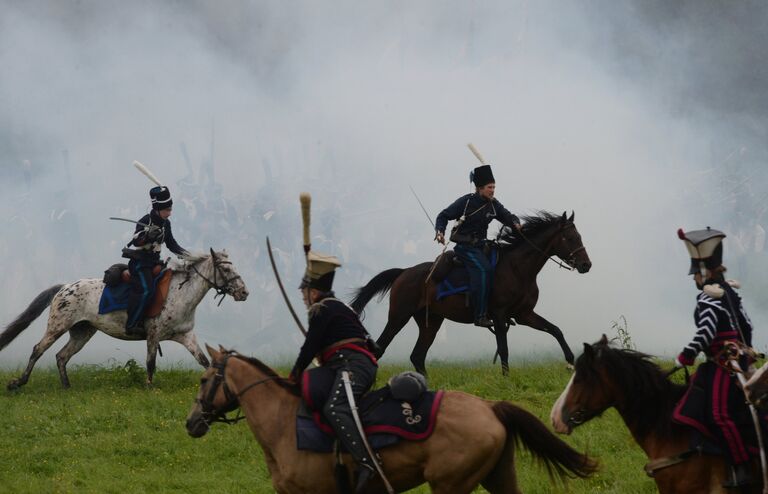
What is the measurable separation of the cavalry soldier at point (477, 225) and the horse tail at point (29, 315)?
291 inches

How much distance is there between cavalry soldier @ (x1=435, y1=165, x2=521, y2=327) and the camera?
56.5 feet

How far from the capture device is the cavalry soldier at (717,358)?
906 cm

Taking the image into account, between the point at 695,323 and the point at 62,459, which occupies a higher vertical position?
the point at 695,323

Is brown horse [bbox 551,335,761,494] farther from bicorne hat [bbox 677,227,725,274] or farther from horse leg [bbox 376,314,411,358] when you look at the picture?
horse leg [bbox 376,314,411,358]

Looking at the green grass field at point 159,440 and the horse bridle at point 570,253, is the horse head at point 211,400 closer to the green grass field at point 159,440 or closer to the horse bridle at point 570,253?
the green grass field at point 159,440

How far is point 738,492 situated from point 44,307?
547 inches

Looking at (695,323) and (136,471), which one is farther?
(136,471)

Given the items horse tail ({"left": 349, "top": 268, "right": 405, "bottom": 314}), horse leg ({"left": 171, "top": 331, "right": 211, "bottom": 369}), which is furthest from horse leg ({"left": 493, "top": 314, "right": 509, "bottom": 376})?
horse leg ({"left": 171, "top": 331, "right": 211, "bottom": 369})

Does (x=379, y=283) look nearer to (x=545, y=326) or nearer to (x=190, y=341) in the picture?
(x=545, y=326)

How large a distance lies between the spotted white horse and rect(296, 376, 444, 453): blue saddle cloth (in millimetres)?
8943

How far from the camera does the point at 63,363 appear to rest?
19125 millimetres

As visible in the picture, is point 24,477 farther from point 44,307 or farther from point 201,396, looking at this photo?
point 44,307

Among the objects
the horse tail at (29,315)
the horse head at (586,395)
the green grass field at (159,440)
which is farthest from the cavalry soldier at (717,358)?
the horse tail at (29,315)

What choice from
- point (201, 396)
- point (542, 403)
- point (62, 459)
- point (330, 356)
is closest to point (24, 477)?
point (62, 459)
